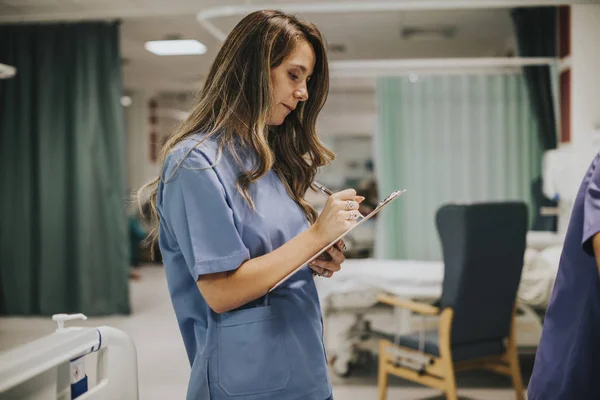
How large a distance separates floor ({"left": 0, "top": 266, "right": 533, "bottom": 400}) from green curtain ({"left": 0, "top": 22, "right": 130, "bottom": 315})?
0.30 metres

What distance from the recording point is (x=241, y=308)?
1.05 metres

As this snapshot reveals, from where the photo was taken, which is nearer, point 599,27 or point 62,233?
point 599,27

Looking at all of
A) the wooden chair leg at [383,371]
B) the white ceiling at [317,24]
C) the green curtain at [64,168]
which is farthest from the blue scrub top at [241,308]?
the green curtain at [64,168]

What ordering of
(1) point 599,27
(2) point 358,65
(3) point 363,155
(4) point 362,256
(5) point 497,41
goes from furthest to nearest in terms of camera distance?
(3) point 363,155 → (4) point 362,256 → (5) point 497,41 → (2) point 358,65 → (1) point 599,27

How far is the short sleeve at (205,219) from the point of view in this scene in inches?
38.7

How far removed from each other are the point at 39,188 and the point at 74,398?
4.50 meters

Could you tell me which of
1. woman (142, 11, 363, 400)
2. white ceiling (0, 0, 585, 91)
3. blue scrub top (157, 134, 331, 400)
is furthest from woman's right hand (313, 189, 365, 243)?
white ceiling (0, 0, 585, 91)

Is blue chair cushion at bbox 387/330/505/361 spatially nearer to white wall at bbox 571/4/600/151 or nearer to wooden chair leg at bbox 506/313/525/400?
wooden chair leg at bbox 506/313/525/400

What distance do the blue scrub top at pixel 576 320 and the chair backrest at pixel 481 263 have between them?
5.33 feet

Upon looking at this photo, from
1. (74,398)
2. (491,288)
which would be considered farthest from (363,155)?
(74,398)

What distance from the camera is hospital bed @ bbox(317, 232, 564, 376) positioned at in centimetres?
323

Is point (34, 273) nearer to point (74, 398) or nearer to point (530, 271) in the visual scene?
point (530, 271)

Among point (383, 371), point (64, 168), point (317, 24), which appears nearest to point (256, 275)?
point (383, 371)

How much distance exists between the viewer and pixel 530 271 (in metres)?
3.37
